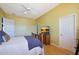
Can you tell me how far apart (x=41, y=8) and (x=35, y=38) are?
51cm

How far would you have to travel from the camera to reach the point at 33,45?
6.37 ft

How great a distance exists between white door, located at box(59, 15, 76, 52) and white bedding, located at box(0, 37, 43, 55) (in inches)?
17.1

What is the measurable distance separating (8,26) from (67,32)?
3.28 ft

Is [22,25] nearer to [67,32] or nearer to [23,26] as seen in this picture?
[23,26]

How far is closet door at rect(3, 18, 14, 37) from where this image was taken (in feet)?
6.19

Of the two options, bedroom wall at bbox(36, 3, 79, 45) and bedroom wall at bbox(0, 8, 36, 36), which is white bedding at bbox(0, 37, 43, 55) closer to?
bedroom wall at bbox(0, 8, 36, 36)

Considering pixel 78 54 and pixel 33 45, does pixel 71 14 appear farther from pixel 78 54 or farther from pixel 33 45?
pixel 33 45

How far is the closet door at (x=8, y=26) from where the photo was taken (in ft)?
6.19

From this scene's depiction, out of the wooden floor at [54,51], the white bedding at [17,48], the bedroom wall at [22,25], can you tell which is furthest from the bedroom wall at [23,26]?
the wooden floor at [54,51]

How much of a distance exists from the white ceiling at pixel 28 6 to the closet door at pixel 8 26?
0.49 feet

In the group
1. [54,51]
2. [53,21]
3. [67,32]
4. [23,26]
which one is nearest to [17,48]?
[23,26]

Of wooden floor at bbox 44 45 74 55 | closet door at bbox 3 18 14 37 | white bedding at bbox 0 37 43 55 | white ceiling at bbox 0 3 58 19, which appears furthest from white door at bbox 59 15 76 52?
closet door at bbox 3 18 14 37

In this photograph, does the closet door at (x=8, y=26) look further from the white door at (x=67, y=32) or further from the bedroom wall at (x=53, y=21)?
the white door at (x=67, y=32)

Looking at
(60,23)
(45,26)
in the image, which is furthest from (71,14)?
(45,26)
